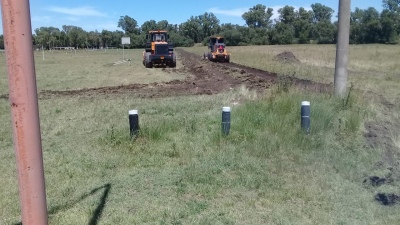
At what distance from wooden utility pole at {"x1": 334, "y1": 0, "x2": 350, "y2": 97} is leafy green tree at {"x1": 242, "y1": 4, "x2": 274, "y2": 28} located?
14591cm

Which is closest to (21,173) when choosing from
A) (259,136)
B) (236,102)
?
(259,136)

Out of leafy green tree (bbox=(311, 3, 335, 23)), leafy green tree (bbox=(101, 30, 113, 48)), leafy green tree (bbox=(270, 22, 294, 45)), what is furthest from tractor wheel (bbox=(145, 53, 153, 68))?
leafy green tree (bbox=(311, 3, 335, 23))

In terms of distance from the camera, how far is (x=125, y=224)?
446 centimetres

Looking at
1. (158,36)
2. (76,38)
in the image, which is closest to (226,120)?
(158,36)

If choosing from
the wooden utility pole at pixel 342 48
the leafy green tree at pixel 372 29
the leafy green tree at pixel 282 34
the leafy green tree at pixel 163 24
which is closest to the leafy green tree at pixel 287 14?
the leafy green tree at pixel 282 34

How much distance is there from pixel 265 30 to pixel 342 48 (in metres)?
130

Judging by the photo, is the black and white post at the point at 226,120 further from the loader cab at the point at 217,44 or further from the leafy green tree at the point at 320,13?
the leafy green tree at the point at 320,13

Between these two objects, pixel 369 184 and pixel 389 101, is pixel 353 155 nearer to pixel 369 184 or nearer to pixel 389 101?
pixel 369 184

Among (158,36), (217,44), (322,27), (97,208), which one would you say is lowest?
(97,208)

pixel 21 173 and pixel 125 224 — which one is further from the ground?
pixel 21 173

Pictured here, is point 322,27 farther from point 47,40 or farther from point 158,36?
point 158,36

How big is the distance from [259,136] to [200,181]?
233 cm

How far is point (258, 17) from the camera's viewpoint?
506 feet

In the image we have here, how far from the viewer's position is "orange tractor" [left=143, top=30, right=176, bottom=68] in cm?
3381
